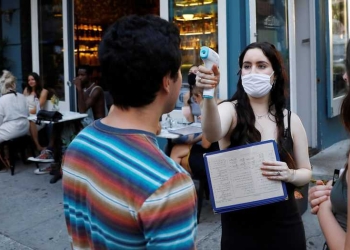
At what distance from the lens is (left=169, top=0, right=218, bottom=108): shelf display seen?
5.74 metres

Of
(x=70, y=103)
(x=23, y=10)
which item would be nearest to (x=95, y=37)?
(x=23, y=10)

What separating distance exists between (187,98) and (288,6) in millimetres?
2183

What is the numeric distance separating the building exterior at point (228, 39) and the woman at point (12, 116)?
844mm

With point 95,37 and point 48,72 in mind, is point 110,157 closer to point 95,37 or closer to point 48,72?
point 48,72

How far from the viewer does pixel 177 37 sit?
1.34 metres

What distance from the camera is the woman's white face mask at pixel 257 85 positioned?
248 centimetres

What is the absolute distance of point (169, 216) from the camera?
1.16m

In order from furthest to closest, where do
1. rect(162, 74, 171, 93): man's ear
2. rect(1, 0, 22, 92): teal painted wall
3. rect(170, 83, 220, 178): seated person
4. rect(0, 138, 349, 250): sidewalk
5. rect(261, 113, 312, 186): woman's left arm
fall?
1. rect(1, 0, 22, 92): teal painted wall
2. rect(170, 83, 220, 178): seated person
3. rect(0, 138, 349, 250): sidewalk
4. rect(261, 113, 312, 186): woman's left arm
5. rect(162, 74, 171, 93): man's ear

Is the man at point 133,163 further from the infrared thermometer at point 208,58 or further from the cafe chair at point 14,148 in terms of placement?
the cafe chair at point 14,148

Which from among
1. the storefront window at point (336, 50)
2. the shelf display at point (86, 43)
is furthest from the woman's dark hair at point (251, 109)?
the shelf display at point (86, 43)

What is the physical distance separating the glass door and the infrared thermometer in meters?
5.56

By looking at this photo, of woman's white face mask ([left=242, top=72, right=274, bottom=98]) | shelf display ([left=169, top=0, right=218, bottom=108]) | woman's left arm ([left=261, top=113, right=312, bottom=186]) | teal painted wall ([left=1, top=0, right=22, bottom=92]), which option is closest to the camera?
woman's left arm ([left=261, top=113, right=312, bottom=186])

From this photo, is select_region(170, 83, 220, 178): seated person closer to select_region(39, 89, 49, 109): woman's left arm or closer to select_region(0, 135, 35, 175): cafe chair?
select_region(0, 135, 35, 175): cafe chair

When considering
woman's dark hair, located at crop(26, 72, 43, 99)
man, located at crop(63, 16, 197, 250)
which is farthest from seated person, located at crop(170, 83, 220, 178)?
woman's dark hair, located at crop(26, 72, 43, 99)
